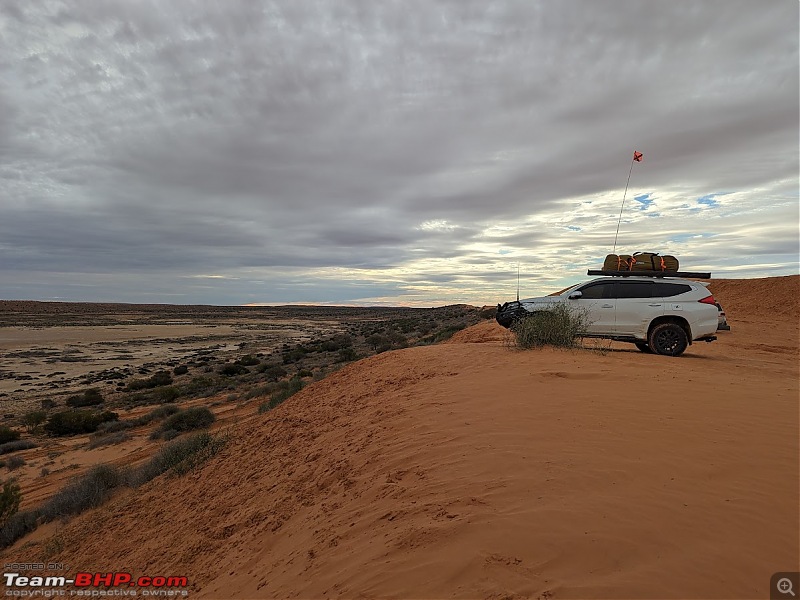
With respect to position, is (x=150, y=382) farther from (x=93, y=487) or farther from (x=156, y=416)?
(x=93, y=487)

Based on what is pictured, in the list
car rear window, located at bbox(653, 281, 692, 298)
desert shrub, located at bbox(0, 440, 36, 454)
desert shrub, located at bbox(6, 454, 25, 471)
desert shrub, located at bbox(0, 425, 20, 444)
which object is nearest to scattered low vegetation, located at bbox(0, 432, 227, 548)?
desert shrub, located at bbox(6, 454, 25, 471)

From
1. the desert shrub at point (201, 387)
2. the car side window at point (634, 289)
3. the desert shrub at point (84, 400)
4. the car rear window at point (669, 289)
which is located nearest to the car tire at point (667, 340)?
the car rear window at point (669, 289)

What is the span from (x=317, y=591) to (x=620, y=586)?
1961mm

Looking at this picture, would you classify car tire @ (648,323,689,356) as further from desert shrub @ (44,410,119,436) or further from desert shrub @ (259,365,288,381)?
desert shrub @ (44,410,119,436)

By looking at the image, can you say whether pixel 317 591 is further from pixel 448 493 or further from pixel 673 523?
pixel 673 523

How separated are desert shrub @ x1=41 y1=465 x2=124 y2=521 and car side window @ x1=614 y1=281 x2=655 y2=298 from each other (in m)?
11.8

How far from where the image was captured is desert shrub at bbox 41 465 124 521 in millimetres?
7489

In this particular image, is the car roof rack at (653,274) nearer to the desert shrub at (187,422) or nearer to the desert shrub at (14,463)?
the desert shrub at (187,422)

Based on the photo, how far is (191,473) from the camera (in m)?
7.76

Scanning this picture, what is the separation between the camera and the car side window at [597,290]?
10961 millimetres

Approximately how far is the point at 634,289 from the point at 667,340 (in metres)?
1.48

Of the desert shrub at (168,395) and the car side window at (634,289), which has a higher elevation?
the car side window at (634,289)

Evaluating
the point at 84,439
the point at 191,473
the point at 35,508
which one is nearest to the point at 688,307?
the point at 191,473

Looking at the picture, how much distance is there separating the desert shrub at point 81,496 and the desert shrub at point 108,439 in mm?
4153
